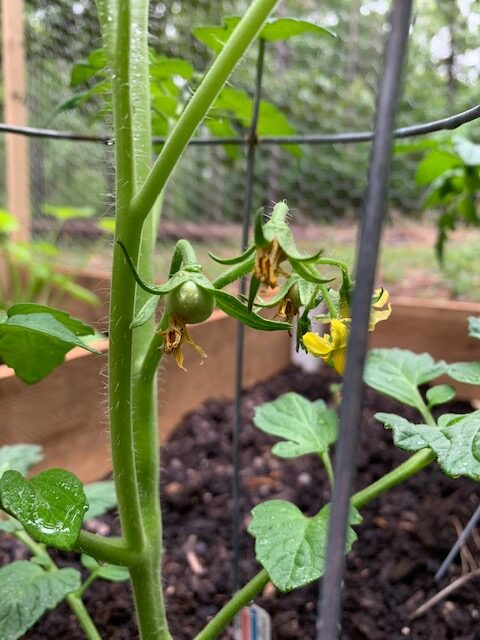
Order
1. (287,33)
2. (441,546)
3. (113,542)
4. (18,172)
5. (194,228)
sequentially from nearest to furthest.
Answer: (113,542) < (287,33) < (441,546) < (18,172) < (194,228)

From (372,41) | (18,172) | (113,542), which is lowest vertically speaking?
(113,542)

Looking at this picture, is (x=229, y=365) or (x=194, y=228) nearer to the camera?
(x=229, y=365)

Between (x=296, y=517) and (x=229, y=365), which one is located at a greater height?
(x=296, y=517)

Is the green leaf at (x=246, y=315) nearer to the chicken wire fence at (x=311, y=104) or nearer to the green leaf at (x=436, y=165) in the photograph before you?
the green leaf at (x=436, y=165)

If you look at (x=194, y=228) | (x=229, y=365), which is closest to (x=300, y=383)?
(x=229, y=365)

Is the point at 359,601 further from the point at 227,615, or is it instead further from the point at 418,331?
the point at 418,331

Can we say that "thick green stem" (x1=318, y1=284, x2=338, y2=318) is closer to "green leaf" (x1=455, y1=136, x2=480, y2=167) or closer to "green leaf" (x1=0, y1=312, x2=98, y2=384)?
"green leaf" (x1=0, y1=312, x2=98, y2=384)

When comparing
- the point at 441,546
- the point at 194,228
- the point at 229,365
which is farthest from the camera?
the point at 194,228

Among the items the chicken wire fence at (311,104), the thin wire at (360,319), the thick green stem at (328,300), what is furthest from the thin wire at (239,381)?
the chicken wire fence at (311,104)
